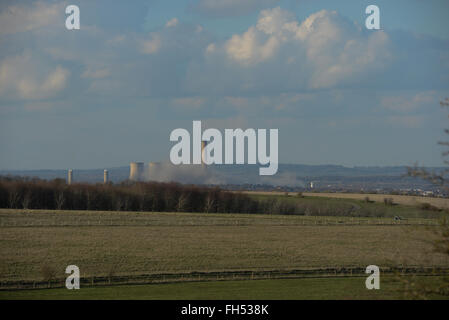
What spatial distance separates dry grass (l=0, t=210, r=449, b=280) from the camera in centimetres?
3444

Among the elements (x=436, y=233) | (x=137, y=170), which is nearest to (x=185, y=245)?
(x=436, y=233)

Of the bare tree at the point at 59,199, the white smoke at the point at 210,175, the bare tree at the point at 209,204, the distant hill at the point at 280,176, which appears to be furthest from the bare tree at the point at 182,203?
the distant hill at the point at 280,176

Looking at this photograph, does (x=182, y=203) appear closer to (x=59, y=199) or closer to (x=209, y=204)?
(x=209, y=204)

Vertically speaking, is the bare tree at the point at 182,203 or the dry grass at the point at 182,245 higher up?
the bare tree at the point at 182,203

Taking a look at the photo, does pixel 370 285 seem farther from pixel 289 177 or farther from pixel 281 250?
pixel 289 177

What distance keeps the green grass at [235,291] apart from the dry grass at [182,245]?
11.3 ft

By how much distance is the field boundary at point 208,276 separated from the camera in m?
27.4

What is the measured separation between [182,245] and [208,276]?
12279 mm

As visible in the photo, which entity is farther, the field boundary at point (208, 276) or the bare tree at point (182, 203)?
the bare tree at point (182, 203)

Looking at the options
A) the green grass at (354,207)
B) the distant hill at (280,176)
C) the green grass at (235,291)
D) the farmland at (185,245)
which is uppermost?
the distant hill at (280,176)

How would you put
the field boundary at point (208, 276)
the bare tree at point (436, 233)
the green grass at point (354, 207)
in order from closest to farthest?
the bare tree at point (436, 233), the field boundary at point (208, 276), the green grass at point (354, 207)

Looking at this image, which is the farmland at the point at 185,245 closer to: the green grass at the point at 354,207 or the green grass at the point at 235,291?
the green grass at the point at 235,291

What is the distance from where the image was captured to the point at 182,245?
43312mm
